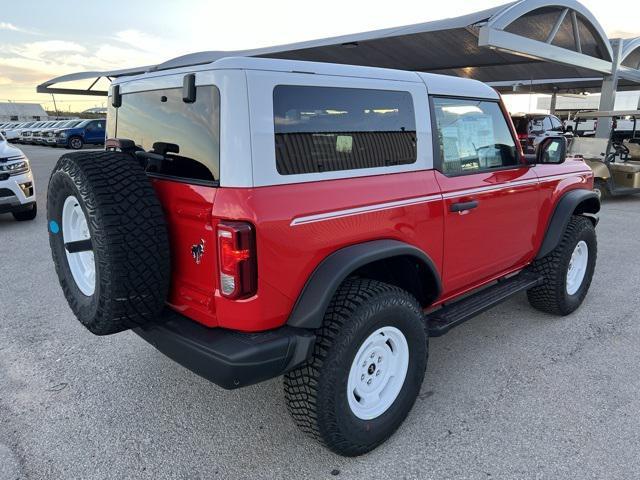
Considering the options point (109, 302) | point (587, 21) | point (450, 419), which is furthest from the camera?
point (587, 21)

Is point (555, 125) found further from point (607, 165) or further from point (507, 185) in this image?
point (507, 185)

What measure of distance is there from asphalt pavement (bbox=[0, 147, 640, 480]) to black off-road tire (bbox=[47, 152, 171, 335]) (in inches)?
29.4

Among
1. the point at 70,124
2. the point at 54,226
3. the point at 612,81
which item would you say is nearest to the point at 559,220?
the point at 54,226

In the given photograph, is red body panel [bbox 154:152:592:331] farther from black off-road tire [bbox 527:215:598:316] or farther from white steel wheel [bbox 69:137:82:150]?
white steel wheel [bbox 69:137:82:150]

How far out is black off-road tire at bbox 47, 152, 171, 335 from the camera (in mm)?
2105

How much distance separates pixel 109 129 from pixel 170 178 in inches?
41.6

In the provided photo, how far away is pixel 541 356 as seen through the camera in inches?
138

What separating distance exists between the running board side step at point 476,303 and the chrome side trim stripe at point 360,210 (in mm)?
765

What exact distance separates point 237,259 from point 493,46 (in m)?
9.96

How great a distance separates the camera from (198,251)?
86.7 inches

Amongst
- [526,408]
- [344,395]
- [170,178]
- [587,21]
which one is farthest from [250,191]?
[587,21]

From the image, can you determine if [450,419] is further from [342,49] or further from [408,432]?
[342,49]

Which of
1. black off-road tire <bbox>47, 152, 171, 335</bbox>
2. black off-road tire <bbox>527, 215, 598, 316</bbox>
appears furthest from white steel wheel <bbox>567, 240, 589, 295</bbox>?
black off-road tire <bbox>47, 152, 171, 335</bbox>

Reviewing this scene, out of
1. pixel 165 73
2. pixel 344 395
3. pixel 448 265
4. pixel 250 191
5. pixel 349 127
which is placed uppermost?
pixel 165 73
